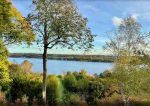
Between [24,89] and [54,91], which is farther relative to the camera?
[24,89]

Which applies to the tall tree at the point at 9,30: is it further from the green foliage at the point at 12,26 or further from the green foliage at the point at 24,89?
the green foliage at the point at 24,89

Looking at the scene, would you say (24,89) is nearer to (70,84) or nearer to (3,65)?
(70,84)

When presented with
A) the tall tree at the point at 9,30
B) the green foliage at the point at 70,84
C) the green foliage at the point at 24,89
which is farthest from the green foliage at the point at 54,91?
the tall tree at the point at 9,30

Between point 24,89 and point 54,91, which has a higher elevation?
point 24,89

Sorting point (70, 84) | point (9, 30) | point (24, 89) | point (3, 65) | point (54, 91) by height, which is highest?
point (9, 30)

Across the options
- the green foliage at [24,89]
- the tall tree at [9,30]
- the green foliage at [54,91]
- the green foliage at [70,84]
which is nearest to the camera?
the tall tree at [9,30]

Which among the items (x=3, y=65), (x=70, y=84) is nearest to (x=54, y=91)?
(x=70, y=84)

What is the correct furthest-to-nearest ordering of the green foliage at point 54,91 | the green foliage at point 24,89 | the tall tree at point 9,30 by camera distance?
the green foliage at point 24,89 < the green foliage at point 54,91 < the tall tree at point 9,30

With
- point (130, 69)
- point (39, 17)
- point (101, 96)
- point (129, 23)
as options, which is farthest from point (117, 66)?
point (129, 23)

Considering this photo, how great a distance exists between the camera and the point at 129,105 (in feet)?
99.2

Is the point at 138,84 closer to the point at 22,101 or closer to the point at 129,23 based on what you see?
the point at 22,101

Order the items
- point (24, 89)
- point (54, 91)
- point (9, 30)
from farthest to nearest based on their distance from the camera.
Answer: point (24, 89) → point (54, 91) → point (9, 30)

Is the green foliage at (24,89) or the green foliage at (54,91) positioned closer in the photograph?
the green foliage at (54,91)

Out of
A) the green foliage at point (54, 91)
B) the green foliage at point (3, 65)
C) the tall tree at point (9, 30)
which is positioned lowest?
the green foliage at point (54, 91)
